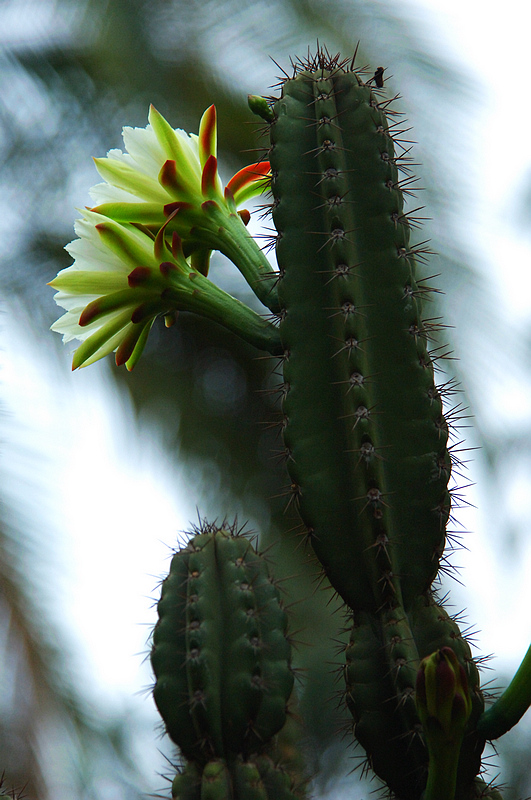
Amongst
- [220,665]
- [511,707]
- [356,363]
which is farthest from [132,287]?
[511,707]

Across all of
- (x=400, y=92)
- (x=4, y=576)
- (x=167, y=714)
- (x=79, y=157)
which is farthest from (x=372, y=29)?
(x=167, y=714)

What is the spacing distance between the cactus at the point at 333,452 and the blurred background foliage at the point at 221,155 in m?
2.77

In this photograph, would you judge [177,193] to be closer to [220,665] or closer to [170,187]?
[170,187]

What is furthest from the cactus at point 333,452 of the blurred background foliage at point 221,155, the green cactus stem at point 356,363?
the blurred background foliage at point 221,155

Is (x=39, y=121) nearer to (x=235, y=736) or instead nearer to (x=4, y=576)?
(x=4, y=576)

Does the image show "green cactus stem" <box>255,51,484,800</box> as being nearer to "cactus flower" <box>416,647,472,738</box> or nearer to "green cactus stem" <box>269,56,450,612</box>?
"green cactus stem" <box>269,56,450,612</box>

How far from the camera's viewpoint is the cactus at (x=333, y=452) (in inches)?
37.4

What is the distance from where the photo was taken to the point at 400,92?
167 inches

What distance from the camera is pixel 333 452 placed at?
102 centimetres

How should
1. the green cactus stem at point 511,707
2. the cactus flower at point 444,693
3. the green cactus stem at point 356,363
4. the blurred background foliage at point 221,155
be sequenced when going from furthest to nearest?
the blurred background foliage at point 221,155, the green cactus stem at point 356,363, the green cactus stem at point 511,707, the cactus flower at point 444,693

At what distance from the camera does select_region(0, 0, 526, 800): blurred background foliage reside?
13.6 ft

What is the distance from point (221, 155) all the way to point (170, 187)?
3440 millimetres

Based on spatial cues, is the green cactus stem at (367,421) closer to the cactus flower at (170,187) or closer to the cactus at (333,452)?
the cactus at (333,452)

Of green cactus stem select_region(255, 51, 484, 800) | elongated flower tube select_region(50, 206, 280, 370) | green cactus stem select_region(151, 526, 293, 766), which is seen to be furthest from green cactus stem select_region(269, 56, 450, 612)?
green cactus stem select_region(151, 526, 293, 766)
